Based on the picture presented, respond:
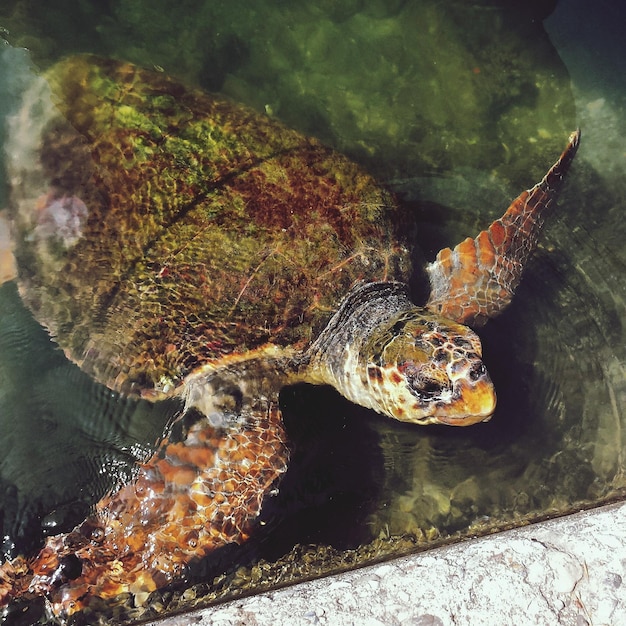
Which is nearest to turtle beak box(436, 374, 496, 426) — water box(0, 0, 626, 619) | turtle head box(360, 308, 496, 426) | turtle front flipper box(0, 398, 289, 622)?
turtle head box(360, 308, 496, 426)

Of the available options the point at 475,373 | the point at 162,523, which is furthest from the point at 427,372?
the point at 162,523

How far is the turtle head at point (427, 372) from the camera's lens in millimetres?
2236

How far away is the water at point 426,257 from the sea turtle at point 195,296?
201mm

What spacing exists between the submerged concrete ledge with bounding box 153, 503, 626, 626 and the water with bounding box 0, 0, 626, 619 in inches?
19.9

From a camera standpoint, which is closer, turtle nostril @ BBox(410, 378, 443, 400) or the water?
turtle nostril @ BBox(410, 378, 443, 400)

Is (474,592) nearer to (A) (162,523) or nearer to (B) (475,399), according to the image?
(B) (475,399)

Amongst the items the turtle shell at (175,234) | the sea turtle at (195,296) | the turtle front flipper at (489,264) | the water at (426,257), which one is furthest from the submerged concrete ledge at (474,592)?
the turtle front flipper at (489,264)

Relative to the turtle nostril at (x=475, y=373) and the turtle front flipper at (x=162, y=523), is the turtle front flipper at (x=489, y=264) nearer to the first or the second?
the turtle nostril at (x=475, y=373)

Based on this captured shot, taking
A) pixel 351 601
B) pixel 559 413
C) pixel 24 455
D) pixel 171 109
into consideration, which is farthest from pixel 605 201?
pixel 24 455

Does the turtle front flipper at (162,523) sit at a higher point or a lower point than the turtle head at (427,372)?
lower

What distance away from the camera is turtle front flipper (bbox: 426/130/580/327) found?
3.02 m

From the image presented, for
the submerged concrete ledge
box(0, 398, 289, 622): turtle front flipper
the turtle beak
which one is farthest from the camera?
box(0, 398, 289, 622): turtle front flipper

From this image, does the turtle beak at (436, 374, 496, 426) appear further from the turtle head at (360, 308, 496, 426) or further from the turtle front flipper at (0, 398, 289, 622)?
the turtle front flipper at (0, 398, 289, 622)

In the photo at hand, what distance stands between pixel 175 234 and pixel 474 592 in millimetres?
1949
